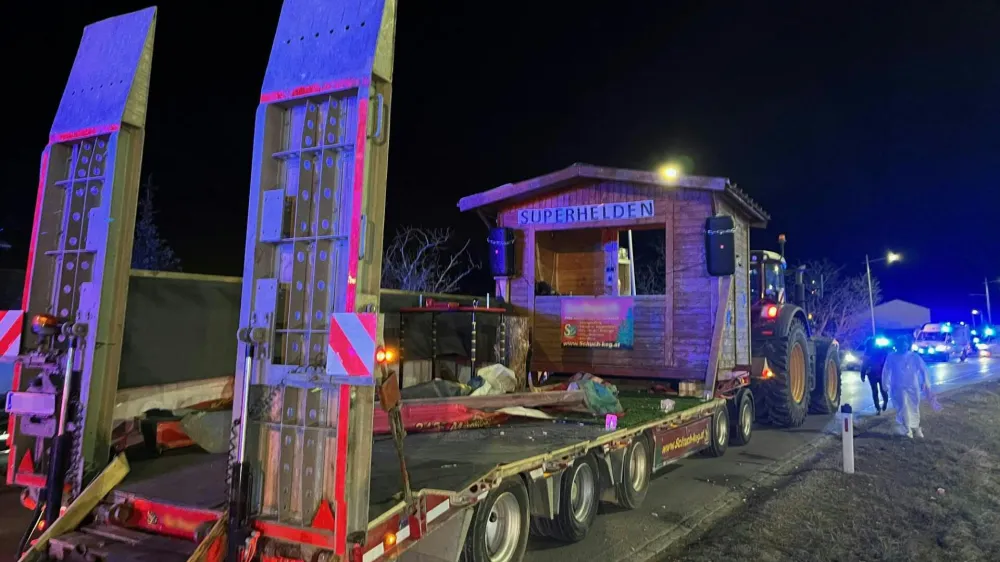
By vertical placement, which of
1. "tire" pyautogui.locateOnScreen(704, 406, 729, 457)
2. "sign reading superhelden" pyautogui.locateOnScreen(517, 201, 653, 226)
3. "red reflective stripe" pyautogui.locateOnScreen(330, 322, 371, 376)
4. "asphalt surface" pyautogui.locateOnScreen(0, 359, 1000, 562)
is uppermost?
"sign reading superhelden" pyautogui.locateOnScreen(517, 201, 653, 226)

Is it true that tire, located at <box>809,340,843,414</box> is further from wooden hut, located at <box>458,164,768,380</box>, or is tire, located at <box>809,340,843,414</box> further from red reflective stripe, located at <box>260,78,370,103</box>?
red reflective stripe, located at <box>260,78,370,103</box>

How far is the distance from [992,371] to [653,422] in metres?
28.1

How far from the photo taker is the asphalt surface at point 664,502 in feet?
18.1

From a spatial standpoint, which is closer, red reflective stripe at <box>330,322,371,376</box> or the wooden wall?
red reflective stripe at <box>330,322,371,376</box>

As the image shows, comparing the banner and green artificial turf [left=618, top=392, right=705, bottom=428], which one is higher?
the banner

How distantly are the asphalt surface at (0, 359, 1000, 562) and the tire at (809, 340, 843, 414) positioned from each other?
246 centimetres

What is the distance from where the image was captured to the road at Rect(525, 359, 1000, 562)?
5.55 m

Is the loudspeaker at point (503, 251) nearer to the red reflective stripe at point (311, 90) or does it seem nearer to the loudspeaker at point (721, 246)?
the loudspeaker at point (721, 246)

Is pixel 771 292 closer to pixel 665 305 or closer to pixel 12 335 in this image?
pixel 665 305

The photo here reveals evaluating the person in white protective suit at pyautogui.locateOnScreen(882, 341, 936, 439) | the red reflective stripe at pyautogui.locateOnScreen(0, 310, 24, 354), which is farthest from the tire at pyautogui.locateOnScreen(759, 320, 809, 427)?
the red reflective stripe at pyautogui.locateOnScreen(0, 310, 24, 354)

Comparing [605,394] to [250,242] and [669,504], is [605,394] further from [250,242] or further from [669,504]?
[250,242]

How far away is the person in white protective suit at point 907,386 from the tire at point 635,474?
6.38 meters

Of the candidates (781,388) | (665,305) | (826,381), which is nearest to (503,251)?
(665,305)

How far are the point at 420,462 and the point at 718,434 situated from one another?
20.8 ft
